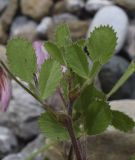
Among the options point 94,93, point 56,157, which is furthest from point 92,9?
point 94,93

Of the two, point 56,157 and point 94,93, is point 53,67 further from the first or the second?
→ point 56,157

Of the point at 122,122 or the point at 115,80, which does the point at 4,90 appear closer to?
the point at 122,122

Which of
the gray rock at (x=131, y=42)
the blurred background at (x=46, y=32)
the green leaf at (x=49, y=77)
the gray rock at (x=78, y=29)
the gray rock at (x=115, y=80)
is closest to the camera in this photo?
the green leaf at (x=49, y=77)

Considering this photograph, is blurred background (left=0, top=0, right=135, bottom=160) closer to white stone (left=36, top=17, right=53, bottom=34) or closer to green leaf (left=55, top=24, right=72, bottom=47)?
white stone (left=36, top=17, right=53, bottom=34)

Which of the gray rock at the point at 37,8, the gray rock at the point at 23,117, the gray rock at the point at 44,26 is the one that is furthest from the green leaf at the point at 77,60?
the gray rock at the point at 37,8

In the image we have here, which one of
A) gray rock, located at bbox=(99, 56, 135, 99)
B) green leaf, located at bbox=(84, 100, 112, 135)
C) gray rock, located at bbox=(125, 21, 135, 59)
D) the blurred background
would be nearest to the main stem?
green leaf, located at bbox=(84, 100, 112, 135)

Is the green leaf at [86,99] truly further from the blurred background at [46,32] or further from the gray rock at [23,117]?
Answer: the gray rock at [23,117]
